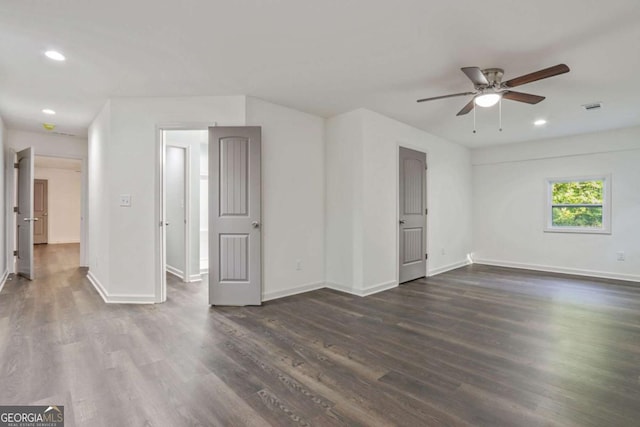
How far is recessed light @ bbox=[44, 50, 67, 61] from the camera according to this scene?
8.65ft

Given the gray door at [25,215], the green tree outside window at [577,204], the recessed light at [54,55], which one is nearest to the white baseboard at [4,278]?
the gray door at [25,215]

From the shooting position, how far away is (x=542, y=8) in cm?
207

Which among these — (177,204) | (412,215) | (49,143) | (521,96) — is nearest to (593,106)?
(521,96)

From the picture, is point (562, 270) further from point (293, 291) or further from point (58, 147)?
point (58, 147)

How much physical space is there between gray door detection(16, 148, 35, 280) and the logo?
4080mm

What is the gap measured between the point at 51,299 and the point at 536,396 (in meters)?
4.98

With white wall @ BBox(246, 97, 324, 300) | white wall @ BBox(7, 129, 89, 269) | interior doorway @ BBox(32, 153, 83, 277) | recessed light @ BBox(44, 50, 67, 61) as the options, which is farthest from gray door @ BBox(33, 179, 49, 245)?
white wall @ BBox(246, 97, 324, 300)

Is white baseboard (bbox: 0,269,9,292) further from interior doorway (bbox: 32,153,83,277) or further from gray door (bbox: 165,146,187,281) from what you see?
interior doorway (bbox: 32,153,83,277)

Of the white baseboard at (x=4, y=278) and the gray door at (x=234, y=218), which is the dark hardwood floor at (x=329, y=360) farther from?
the white baseboard at (x=4, y=278)

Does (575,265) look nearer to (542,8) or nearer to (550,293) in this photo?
(550,293)

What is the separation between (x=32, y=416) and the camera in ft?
5.52

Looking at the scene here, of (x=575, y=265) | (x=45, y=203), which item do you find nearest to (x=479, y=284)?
(x=575, y=265)

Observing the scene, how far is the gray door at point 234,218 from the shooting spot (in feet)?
11.8

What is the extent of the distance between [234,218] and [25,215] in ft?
12.7
